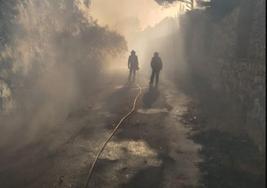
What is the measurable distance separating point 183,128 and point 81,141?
12.5 ft

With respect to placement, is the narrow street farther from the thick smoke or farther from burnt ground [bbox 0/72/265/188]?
the thick smoke

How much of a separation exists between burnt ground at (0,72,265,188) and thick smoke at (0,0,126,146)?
6.00 ft

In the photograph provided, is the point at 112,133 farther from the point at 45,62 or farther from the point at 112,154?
the point at 45,62

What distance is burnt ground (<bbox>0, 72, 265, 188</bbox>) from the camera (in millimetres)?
9508

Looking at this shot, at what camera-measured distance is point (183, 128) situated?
47.2 feet

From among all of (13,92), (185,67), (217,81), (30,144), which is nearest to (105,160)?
(30,144)

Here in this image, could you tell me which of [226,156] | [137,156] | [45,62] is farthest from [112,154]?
[45,62]

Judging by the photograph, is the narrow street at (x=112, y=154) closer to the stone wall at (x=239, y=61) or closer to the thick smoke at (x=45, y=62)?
the thick smoke at (x=45, y=62)

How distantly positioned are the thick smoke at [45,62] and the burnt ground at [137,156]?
1830 mm

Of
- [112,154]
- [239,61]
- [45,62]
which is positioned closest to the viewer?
[112,154]

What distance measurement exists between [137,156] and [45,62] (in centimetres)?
1131

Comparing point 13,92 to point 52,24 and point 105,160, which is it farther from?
point 52,24

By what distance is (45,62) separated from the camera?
20938 mm

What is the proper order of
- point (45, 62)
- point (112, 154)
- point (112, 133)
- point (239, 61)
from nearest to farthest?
point (112, 154) → point (112, 133) → point (239, 61) → point (45, 62)
